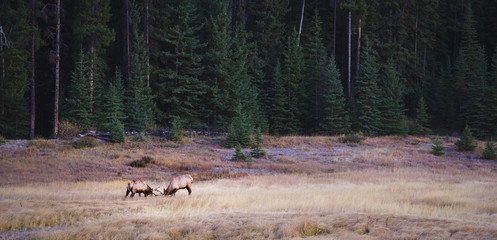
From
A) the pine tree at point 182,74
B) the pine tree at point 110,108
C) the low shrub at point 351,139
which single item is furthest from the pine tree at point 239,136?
the pine tree at point 110,108

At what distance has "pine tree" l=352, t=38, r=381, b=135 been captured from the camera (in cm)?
4225

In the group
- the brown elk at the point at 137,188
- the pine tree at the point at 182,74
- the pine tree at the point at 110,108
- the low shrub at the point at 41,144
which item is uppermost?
the pine tree at the point at 182,74

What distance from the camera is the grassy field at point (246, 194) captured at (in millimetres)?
7520

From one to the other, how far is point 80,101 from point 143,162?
14.3 m

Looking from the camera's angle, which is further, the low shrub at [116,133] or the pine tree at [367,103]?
the pine tree at [367,103]

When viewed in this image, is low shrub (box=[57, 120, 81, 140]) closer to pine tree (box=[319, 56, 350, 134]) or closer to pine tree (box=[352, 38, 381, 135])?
pine tree (box=[319, 56, 350, 134])

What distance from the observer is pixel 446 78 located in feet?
185

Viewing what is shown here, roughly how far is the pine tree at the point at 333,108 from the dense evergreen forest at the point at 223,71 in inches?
6.0

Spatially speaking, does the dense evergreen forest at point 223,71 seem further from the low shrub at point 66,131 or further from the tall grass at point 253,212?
the tall grass at point 253,212

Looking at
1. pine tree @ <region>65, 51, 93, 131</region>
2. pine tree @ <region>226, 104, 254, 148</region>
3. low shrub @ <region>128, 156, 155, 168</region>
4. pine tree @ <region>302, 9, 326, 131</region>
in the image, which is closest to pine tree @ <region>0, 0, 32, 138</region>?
pine tree @ <region>65, 51, 93, 131</region>

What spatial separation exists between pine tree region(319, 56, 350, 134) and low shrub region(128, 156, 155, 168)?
23.5 m

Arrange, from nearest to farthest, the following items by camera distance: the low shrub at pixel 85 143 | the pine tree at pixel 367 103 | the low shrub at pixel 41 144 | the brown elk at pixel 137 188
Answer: the brown elk at pixel 137 188, the low shrub at pixel 41 144, the low shrub at pixel 85 143, the pine tree at pixel 367 103

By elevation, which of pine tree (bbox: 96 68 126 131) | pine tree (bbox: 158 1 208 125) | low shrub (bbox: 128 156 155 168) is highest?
pine tree (bbox: 158 1 208 125)

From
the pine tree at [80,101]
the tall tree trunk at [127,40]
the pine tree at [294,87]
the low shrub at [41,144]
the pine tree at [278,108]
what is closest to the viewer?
the low shrub at [41,144]
